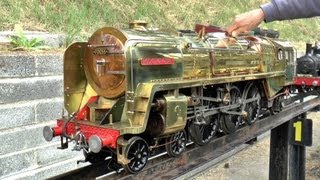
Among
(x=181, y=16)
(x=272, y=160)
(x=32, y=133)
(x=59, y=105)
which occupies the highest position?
(x=181, y=16)

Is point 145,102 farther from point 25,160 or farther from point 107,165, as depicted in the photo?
point 25,160

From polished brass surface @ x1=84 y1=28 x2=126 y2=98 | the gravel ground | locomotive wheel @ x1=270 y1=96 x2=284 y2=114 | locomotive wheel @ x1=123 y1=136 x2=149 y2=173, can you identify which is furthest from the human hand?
the gravel ground

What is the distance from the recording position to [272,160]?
283 inches

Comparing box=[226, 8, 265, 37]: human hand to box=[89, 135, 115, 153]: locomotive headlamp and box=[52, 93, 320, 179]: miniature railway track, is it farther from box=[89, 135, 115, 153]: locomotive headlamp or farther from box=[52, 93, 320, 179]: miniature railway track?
box=[52, 93, 320, 179]: miniature railway track

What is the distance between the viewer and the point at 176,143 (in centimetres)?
426

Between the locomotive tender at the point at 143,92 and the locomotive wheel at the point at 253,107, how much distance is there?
0.55 m

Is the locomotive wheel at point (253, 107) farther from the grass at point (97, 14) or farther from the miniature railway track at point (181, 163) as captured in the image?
the grass at point (97, 14)

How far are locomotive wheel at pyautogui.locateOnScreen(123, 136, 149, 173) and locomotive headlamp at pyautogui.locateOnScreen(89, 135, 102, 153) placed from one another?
237 mm

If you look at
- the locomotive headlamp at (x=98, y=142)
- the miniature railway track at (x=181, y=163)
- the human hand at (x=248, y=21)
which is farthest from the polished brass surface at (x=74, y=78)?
the human hand at (x=248, y=21)

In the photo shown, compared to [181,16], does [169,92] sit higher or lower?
lower

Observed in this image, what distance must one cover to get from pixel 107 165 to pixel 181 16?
7.83m

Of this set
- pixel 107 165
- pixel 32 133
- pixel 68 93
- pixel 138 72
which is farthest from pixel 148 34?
pixel 32 133

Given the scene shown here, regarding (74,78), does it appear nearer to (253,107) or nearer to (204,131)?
(204,131)

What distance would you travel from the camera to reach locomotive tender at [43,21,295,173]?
3627 mm
